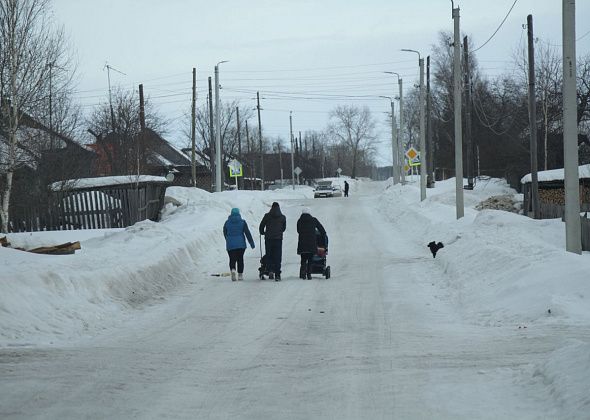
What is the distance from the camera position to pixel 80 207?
35250 mm

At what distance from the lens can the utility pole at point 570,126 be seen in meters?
16.3

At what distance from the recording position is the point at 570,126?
1634 centimetres

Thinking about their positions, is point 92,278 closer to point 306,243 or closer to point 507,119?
point 306,243

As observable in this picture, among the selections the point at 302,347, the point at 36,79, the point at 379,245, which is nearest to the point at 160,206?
the point at 36,79

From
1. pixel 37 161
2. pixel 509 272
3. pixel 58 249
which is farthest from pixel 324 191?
pixel 509 272

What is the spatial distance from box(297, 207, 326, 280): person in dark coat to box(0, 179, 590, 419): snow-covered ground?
0.45 metres

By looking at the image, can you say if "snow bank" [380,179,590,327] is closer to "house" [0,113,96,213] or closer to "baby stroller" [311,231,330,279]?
"baby stroller" [311,231,330,279]

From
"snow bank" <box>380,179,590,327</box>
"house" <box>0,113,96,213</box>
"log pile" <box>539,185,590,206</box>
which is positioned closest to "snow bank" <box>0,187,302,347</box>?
"house" <box>0,113,96,213</box>

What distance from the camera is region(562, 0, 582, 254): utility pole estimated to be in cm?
1631

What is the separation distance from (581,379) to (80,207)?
30.6 meters

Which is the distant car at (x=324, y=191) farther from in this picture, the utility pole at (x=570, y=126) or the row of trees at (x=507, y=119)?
the utility pole at (x=570, y=126)

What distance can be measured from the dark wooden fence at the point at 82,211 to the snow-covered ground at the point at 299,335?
13.0 meters

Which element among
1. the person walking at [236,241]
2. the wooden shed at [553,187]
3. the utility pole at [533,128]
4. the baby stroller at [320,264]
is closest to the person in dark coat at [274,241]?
the person walking at [236,241]

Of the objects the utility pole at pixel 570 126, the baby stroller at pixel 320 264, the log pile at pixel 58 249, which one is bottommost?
the baby stroller at pixel 320 264
